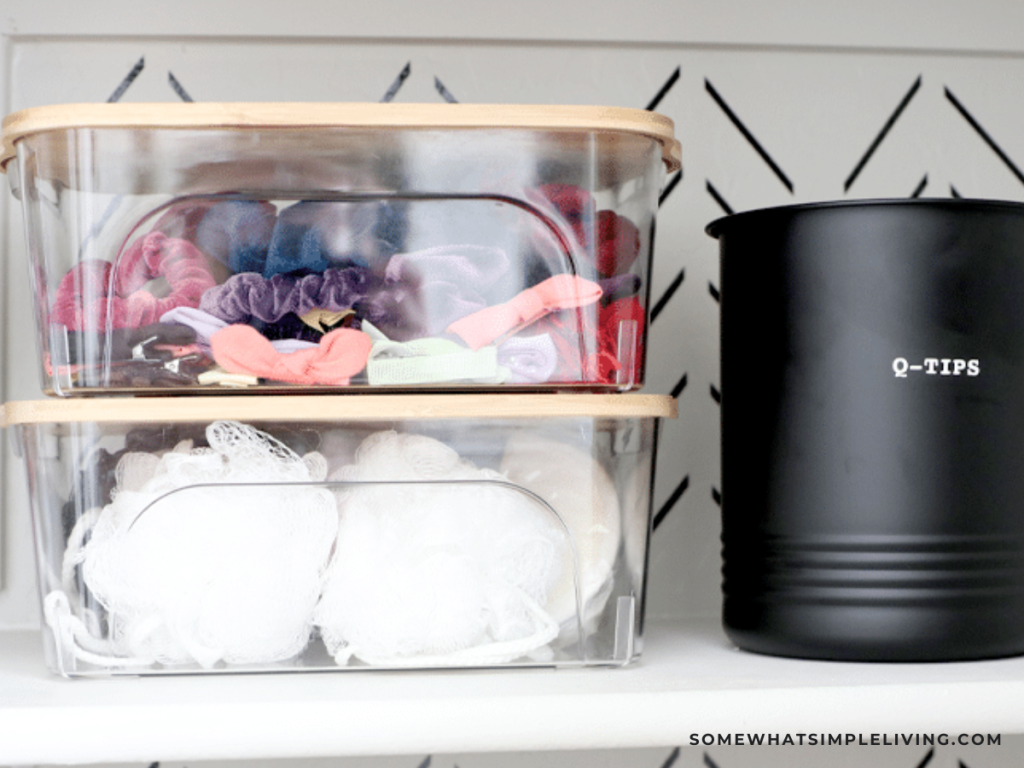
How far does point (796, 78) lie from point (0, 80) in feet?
2.26

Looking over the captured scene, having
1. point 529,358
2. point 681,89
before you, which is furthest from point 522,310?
point 681,89

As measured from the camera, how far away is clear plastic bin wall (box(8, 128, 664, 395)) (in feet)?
1.80

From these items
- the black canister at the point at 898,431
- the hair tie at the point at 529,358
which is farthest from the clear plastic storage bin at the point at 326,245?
the black canister at the point at 898,431

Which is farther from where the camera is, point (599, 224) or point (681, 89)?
point (681, 89)

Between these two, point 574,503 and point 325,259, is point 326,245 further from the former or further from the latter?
point 574,503

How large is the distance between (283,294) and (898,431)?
36cm

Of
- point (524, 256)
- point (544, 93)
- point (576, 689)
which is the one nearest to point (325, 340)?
point (524, 256)

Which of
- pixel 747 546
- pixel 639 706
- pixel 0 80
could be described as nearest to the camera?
pixel 639 706

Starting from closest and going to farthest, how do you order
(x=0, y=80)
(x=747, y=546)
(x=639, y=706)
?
(x=639, y=706), (x=747, y=546), (x=0, y=80)

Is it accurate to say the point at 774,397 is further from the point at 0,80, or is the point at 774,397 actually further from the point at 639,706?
the point at 0,80

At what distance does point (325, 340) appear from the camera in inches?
21.5

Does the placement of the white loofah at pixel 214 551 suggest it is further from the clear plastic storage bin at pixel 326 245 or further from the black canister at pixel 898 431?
the black canister at pixel 898 431

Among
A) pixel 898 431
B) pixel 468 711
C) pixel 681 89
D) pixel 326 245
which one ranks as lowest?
pixel 468 711

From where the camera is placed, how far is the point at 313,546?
0.55 meters
